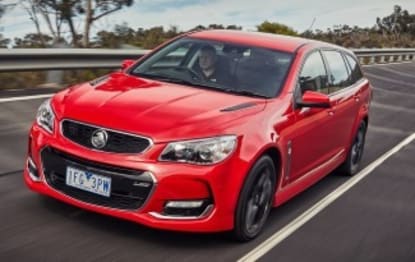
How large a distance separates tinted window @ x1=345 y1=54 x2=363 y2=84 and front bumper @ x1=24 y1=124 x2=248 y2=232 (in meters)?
3.71

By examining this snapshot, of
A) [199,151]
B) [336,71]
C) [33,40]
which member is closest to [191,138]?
[199,151]

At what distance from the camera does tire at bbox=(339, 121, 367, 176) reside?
8219 mm

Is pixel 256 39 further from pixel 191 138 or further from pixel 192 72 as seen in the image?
pixel 191 138

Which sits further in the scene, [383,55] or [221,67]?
[383,55]

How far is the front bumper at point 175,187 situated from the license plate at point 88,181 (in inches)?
3.9

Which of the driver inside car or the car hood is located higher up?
the driver inside car

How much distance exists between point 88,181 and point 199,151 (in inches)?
30.7

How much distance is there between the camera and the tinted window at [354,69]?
8.50 m

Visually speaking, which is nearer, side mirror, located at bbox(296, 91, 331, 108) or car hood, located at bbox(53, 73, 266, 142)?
car hood, located at bbox(53, 73, 266, 142)

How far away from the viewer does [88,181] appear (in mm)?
5027

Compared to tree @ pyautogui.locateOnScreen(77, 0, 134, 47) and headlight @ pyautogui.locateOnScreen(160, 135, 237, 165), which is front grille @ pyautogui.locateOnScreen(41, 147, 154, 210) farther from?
tree @ pyautogui.locateOnScreen(77, 0, 134, 47)

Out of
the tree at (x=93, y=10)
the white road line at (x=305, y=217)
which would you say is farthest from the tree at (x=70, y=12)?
the white road line at (x=305, y=217)

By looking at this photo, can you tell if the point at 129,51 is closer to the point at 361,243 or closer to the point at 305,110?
the point at 305,110

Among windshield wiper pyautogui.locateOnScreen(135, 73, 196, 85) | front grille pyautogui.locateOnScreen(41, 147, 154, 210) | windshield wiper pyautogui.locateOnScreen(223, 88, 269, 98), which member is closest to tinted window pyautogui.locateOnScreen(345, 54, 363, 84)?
windshield wiper pyautogui.locateOnScreen(223, 88, 269, 98)
